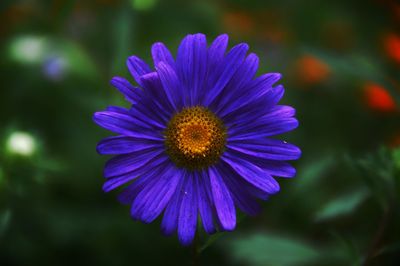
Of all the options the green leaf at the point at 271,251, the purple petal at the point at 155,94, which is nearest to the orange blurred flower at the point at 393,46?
the green leaf at the point at 271,251

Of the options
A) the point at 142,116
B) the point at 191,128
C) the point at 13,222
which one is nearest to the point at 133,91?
the point at 142,116

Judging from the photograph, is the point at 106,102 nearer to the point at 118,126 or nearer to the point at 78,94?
the point at 78,94

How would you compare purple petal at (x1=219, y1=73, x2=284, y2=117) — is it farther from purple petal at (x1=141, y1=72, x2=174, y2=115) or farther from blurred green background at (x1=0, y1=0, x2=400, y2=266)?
blurred green background at (x1=0, y1=0, x2=400, y2=266)

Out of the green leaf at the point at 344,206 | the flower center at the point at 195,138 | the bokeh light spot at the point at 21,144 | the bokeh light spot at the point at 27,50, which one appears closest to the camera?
the flower center at the point at 195,138

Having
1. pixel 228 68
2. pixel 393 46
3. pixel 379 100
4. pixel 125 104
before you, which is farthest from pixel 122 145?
pixel 393 46

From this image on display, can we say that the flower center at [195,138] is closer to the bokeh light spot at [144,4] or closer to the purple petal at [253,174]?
the purple petal at [253,174]

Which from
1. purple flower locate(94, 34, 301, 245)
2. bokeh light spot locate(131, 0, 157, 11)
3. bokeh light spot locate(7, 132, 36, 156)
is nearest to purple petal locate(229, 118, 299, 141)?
purple flower locate(94, 34, 301, 245)
